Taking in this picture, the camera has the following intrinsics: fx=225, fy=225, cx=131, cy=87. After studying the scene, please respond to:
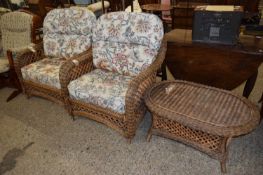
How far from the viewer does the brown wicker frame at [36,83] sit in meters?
2.45

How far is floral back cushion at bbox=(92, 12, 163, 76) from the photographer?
2.07m

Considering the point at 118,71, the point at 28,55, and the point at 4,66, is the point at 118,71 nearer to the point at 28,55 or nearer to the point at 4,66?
the point at 28,55

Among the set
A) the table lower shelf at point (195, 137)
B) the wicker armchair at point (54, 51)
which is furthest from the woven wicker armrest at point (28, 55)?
the table lower shelf at point (195, 137)

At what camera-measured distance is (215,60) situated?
6.81 feet

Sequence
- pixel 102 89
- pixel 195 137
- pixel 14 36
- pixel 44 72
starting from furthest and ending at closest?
1. pixel 14 36
2. pixel 44 72
3. pixel 102 89
4. pixel 195 137

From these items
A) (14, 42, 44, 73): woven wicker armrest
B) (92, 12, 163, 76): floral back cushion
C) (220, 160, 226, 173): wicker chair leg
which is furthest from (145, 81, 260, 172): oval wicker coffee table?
(14, 42, 44, 73): woven wicker armrest

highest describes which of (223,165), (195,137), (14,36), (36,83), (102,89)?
(14,36)

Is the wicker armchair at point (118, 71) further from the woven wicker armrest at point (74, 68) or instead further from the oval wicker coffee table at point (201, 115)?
the oval wicker coffee table at point (201, 115)

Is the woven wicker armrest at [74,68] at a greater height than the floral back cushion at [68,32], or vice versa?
Answer: the floral back cushion at [68,32]

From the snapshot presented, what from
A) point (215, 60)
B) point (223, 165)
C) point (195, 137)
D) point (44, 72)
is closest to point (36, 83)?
point (44, 72)

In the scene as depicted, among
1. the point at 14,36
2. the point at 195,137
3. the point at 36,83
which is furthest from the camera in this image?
the point at 14,36

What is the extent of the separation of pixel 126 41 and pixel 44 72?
970 millimetres

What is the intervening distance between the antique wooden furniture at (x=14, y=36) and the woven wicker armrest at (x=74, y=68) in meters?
0.89

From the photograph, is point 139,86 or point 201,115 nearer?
point 201,115
